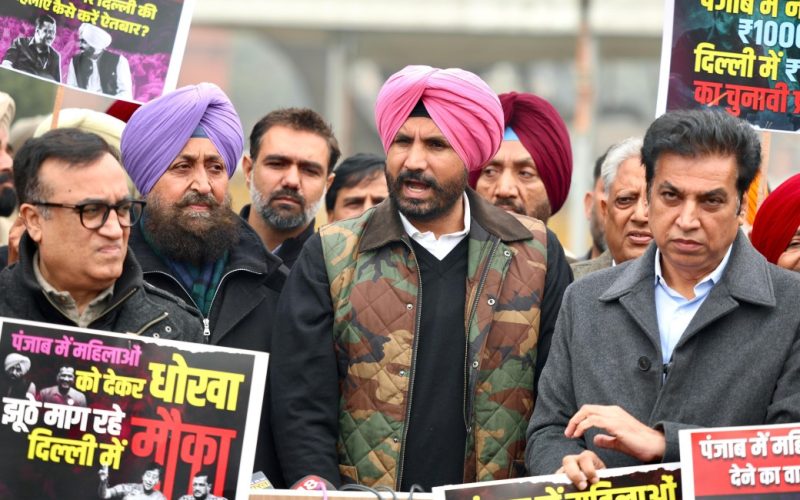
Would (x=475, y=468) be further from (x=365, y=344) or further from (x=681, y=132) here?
(x=681, y=132)

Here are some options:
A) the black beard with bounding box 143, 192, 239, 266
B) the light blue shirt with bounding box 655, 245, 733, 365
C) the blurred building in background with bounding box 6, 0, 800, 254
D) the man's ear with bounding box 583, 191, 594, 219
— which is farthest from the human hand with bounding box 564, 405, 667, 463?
the blurred building in background with bounding box 6, 0, 800, 254

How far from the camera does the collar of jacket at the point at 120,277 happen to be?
4418 millimetres

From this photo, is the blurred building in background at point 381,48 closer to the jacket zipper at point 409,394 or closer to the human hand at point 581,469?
the jacket zipper at point 409,394

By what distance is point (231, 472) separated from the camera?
396 cm

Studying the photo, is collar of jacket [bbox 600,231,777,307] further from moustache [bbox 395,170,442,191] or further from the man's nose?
the man's nose

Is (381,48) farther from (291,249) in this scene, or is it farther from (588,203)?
(291,249)

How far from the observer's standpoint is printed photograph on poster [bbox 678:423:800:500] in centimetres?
387

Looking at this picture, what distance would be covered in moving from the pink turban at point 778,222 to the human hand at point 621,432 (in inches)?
66.0

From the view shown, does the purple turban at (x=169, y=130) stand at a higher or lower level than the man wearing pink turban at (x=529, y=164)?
lower

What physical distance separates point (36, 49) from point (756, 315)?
3351 millimetres

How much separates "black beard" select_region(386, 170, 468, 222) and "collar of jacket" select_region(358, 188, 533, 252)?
0.15 feet

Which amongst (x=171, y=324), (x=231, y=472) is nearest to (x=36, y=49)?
(x=171, y=324)

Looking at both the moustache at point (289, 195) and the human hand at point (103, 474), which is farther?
the moustache at point (289, 195)

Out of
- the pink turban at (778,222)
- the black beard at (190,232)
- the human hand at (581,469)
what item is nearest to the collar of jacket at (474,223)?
the black beard at (190,232)
